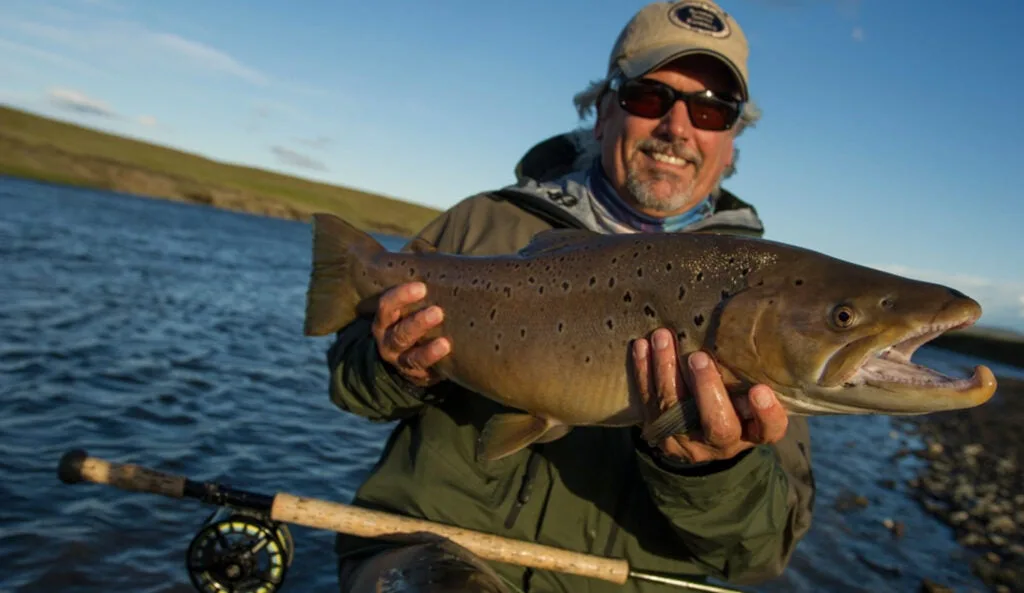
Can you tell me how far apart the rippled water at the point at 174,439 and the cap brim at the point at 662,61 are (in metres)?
4.75

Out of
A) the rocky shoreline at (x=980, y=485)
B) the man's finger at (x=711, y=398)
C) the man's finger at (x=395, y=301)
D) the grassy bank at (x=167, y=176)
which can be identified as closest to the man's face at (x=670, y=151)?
the man's finger at (x=395, y=301)

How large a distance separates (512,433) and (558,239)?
3.06 feet

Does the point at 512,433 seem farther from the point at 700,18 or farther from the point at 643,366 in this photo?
the point at 700,18

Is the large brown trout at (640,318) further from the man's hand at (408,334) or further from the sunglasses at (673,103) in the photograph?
the sunglasses at (673,103)

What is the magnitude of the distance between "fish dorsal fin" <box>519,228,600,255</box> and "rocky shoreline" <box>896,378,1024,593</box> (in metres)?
8.12

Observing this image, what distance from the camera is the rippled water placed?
20.1 ft

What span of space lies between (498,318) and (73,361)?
30.4ft

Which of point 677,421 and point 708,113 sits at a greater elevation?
point 708,113

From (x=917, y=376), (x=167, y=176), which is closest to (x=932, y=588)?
(x=917, y=376)

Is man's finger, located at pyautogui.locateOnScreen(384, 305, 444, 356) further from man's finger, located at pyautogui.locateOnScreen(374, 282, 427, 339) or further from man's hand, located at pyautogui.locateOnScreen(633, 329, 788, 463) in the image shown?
man's hand, located at pyautogui.locateOnScreen(633, 329, 788, 463)

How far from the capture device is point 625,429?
3.84 meters

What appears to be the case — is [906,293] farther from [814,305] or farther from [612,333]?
[612,333]

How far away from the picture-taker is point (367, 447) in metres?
9.71

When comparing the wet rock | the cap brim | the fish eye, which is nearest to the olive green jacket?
the fish eye
